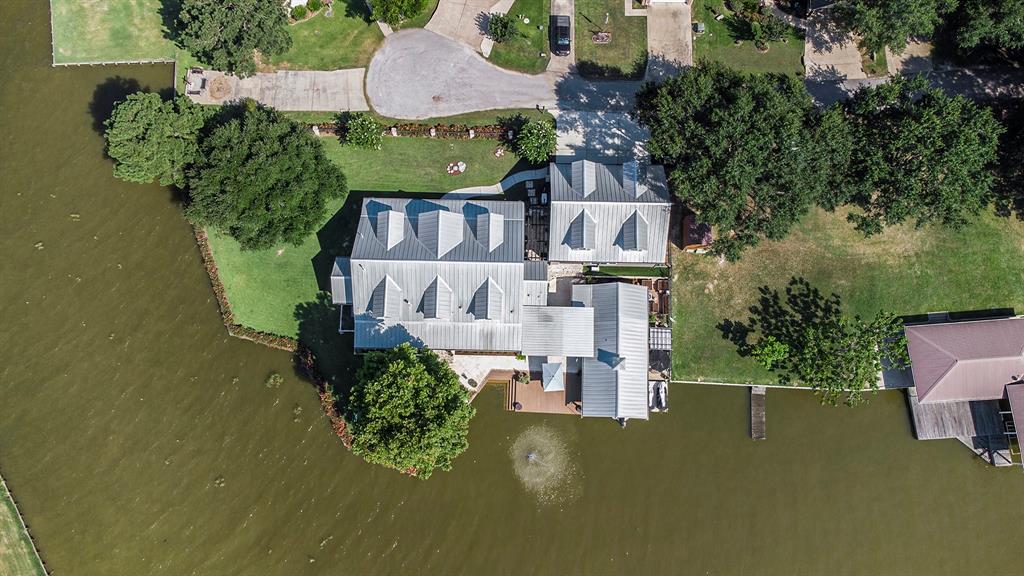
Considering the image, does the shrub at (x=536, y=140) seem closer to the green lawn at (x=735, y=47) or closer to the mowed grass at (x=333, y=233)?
the mowed grass at (x=333, y=233)

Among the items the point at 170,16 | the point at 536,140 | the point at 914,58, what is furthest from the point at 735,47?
the point at 170,16

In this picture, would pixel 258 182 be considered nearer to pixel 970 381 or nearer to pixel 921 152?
pixel 921 152

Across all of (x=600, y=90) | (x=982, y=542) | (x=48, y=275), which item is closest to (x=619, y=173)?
(x=600, y=90)

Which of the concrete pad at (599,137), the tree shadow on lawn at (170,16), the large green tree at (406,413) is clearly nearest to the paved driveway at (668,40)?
the concrete pad at (599,137)

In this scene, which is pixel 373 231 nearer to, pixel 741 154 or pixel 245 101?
pixel 245 101

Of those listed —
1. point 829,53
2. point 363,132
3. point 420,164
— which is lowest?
point 420,164
